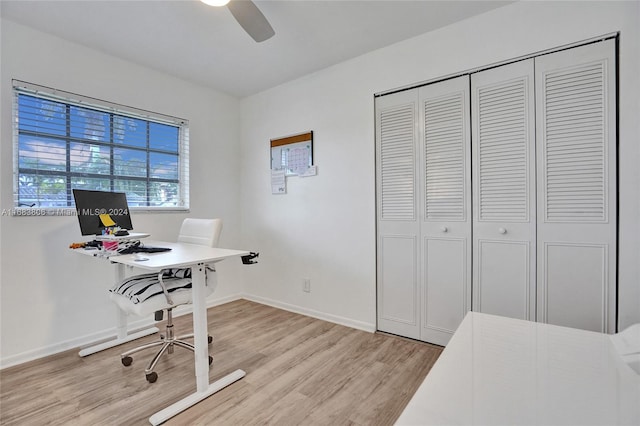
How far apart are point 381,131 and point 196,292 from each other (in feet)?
6.37

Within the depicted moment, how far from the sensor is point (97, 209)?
2.24 meters

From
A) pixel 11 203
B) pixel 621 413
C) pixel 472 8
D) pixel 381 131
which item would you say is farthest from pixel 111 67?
pixel 621 413

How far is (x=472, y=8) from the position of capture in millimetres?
2109

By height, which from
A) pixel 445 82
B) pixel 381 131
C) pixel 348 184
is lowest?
pixel 348 184

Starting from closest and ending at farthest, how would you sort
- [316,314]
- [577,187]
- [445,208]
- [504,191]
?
1. [577,187]
2. [504,191]
3. [445,208]
4. [316,314]

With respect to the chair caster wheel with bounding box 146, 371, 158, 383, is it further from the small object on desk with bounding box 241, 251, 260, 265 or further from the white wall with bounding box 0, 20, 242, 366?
the white wall with bounding box 0, 20, 242, 366

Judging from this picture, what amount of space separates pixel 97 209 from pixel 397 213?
91.7 inches

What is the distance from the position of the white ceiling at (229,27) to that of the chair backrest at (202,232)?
148 cm

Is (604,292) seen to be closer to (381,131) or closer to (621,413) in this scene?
(621,413)

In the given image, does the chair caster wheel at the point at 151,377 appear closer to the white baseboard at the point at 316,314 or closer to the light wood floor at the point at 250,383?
the light wood floor at the point at 250,383

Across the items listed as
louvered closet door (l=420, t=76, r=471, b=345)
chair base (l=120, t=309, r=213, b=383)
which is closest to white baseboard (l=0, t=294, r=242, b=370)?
chair base (l=120, t=309, r=213, b=383)

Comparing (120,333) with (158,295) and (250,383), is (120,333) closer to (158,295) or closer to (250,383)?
(158,295)

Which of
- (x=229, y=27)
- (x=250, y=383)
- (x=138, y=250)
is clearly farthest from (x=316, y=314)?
(x=229, y=27)

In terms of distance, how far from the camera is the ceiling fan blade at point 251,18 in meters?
1.72
